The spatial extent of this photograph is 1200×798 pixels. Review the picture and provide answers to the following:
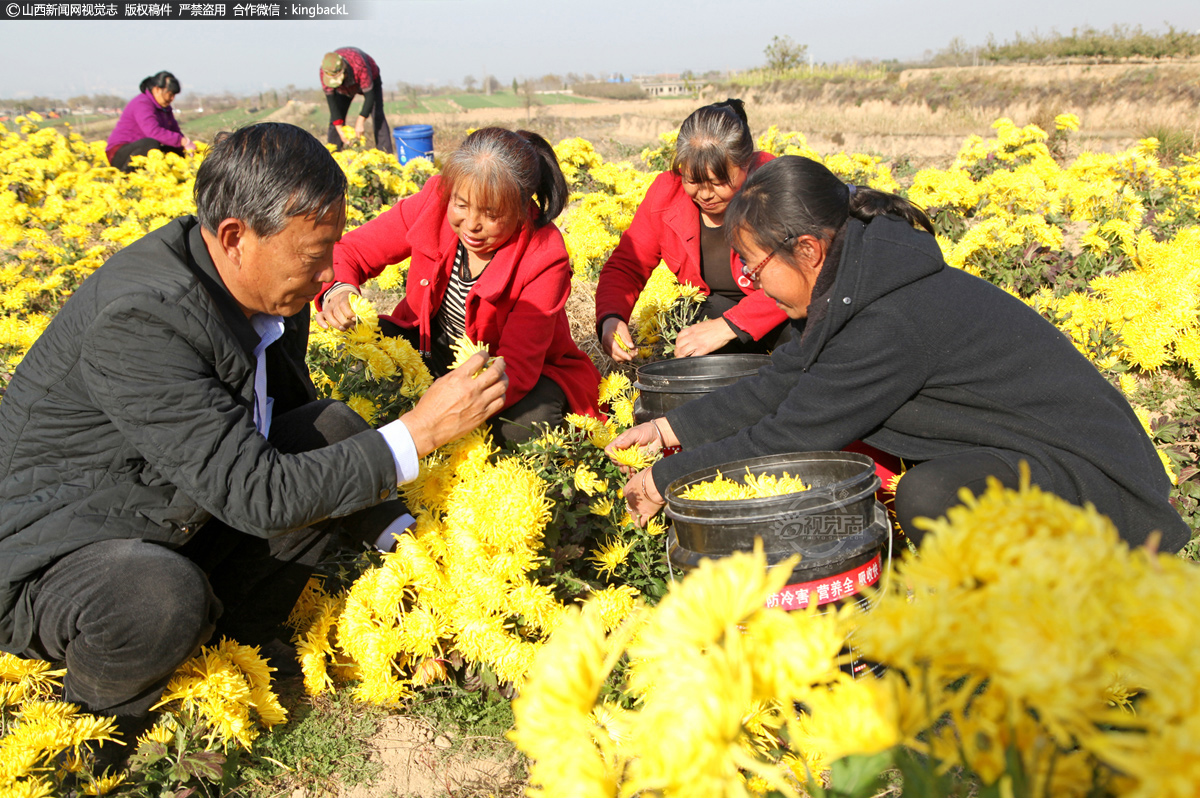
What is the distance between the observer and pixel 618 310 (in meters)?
3.56

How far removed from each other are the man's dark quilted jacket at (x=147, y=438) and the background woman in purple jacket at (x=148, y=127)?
9260mm

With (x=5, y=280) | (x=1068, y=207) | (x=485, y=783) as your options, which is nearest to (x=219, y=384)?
(x=485, y=783)

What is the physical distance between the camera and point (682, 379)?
2.64 metres

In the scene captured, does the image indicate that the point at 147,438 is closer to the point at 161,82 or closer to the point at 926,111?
the point at 161,82

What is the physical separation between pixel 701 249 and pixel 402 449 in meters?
2.23

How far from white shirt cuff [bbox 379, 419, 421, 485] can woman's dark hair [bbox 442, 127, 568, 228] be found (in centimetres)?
110

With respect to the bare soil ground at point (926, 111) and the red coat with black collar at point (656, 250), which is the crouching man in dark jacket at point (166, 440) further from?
the bare soil ground at point (926, 111)

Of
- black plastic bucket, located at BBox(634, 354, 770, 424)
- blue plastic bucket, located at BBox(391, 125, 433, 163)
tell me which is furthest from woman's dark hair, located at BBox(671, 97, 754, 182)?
blue plastic bucket, located at BBox(391, 125, 433, 163)

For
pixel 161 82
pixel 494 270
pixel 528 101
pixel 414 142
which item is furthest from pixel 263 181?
pixel 528 101

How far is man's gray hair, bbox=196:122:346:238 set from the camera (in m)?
1.76

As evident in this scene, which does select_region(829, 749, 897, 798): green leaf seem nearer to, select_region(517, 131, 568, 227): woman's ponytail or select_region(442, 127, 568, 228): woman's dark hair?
select_region(442, 127, 568, 228): woman's dark hair

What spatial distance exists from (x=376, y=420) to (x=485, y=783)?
4.32 feet

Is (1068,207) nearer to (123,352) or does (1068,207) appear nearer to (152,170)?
(123,352)

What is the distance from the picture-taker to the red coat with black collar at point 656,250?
3.59m
